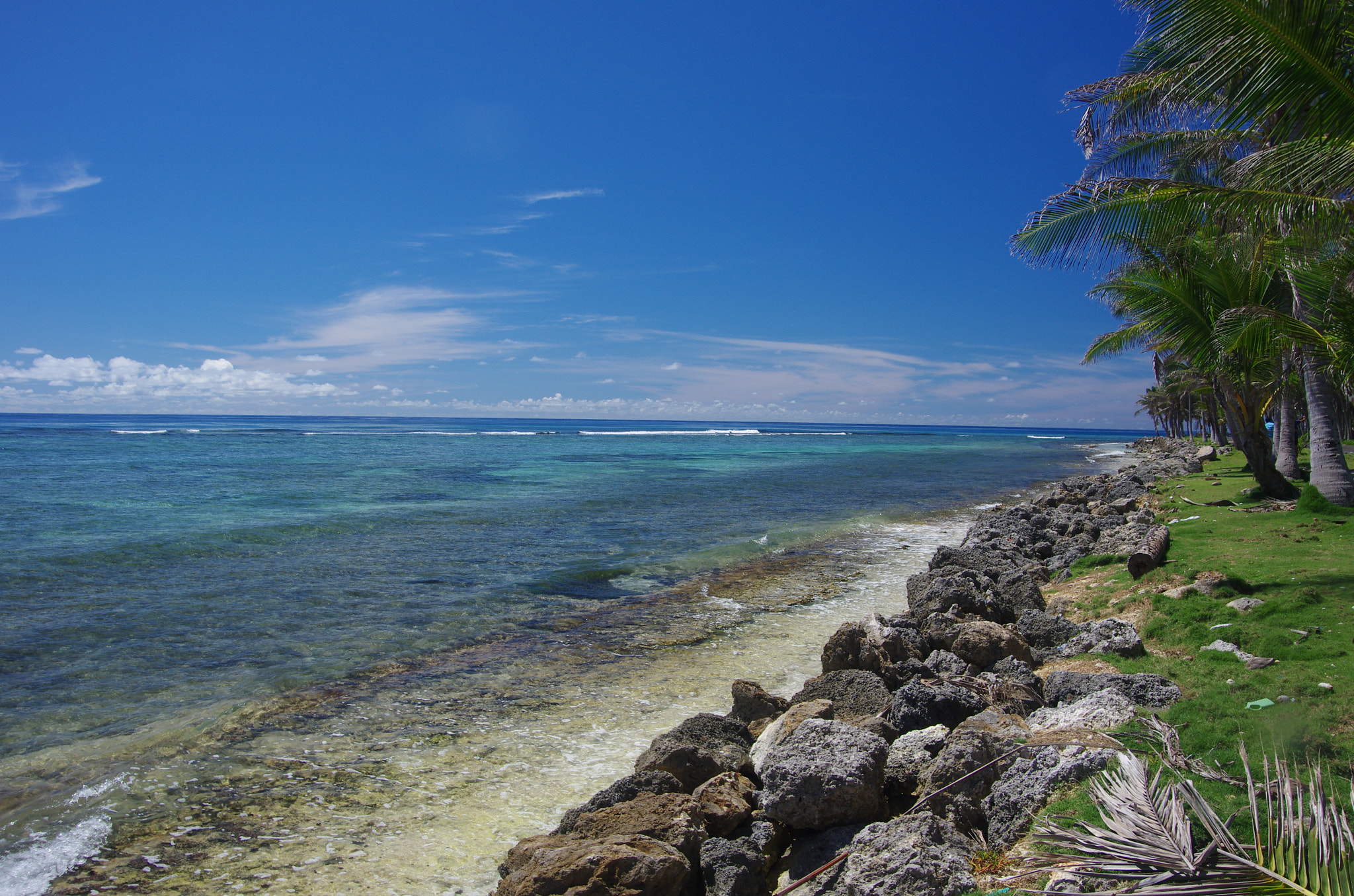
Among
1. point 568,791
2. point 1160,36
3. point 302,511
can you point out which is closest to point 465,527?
point 302,511

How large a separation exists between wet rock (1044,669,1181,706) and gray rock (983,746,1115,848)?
4.73ft

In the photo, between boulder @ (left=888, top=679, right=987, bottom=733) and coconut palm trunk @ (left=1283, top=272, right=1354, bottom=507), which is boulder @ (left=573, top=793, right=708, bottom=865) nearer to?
boulder @ (left=888, top=679, right=987, bottom=733)

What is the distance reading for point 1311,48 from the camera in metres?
6.92

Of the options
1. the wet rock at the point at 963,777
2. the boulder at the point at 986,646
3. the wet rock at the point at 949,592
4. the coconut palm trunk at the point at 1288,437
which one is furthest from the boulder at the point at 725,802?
the coconut palm trunk at the point at 1288,437

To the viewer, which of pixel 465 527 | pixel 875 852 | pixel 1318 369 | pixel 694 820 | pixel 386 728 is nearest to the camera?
pixel 875 852

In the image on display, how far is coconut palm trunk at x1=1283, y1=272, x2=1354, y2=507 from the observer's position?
12.8 m

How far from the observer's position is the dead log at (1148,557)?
31.5ft

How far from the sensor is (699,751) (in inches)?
213

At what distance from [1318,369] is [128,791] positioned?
56.6 feet

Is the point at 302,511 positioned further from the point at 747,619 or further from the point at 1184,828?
the point at 1184,828

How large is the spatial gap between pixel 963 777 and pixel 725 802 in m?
1.51

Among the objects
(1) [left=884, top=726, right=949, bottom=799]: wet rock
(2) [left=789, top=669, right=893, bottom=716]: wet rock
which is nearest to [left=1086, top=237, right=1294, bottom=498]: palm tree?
(2) [left=789, top=669, right=893, bottom=716]: wet rock

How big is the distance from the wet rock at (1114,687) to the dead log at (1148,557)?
175 inches

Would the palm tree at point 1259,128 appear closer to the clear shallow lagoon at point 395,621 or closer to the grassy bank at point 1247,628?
the grassy bank at point 1247,628
